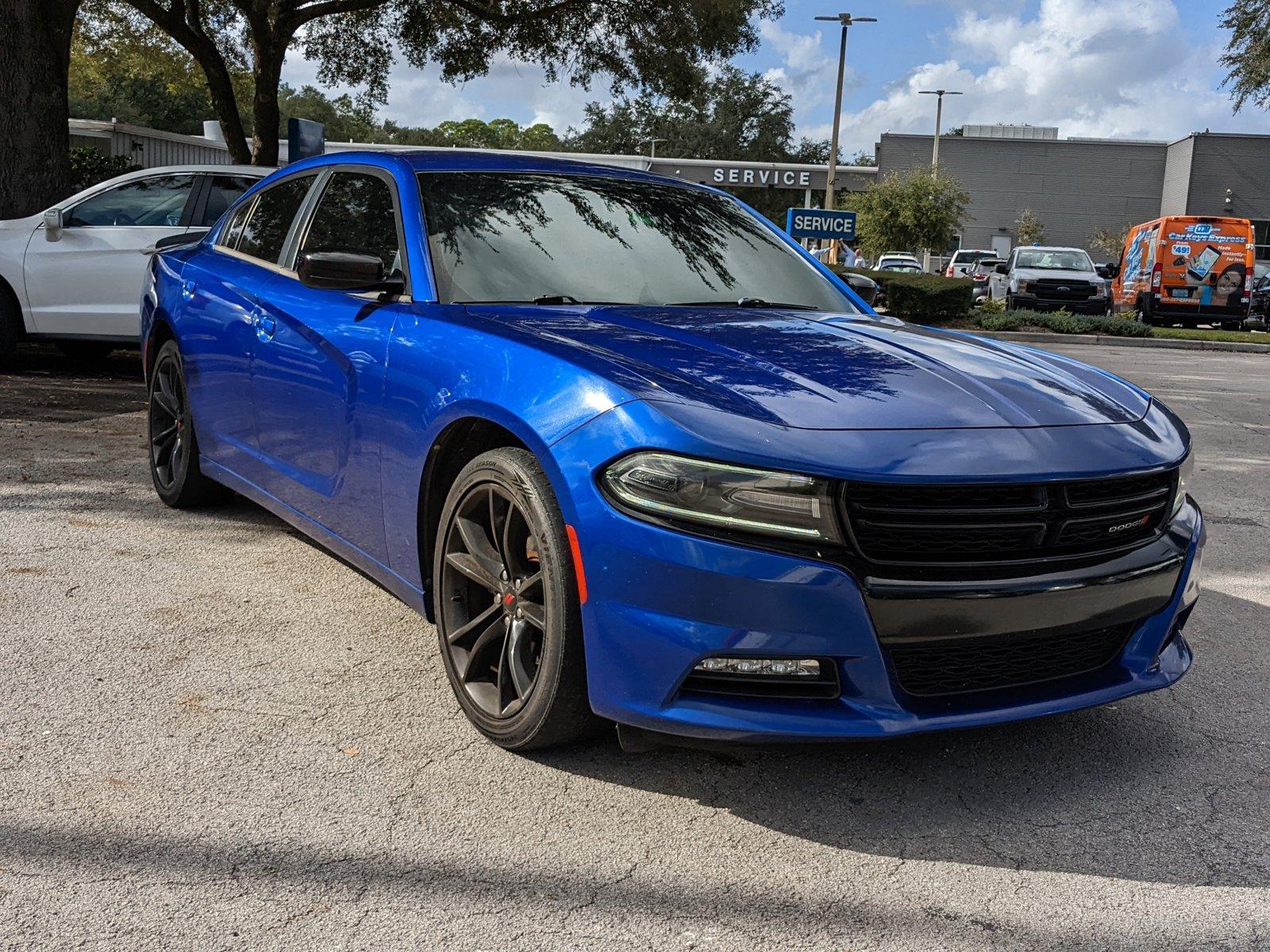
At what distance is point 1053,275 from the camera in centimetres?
2650

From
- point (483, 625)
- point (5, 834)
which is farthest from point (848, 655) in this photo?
point (5, 834)

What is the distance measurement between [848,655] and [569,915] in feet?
2.62

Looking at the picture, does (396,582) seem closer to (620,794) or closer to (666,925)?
(620,794)

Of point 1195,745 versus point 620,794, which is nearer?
point 620,794

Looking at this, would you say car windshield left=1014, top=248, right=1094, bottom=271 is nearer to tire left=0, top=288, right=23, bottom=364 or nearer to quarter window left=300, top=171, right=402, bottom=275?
tire left=0, top=288, right=23, bottom=364

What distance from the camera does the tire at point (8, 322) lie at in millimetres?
10219

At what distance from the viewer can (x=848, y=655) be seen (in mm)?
2658

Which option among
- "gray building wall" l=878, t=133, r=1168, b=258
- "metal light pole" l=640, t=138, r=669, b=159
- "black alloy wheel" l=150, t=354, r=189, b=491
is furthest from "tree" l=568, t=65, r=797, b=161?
"black alloy wheel" l=150, t=354, r=189, b=491

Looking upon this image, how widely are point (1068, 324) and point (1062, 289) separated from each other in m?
4.68

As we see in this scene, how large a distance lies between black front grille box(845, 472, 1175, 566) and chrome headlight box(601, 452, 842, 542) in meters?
0.07

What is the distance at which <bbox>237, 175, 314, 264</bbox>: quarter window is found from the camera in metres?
4.86

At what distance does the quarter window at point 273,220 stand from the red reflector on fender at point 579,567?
2.49 metres

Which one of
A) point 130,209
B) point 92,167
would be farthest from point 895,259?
point 130,209

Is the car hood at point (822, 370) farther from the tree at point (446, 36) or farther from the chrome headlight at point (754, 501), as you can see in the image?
the tree at point (446, 36)
